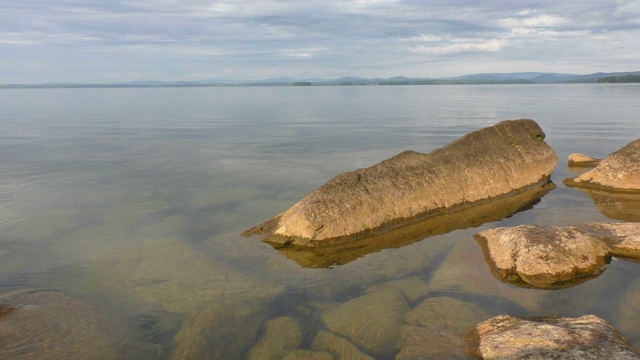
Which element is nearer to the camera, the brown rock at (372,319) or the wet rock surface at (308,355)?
the wet rock surface at (308,355)

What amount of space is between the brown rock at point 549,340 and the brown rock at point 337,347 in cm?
204

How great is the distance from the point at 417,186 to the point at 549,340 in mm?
9039

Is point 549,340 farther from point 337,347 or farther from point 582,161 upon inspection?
point 582,161

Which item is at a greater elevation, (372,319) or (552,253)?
(552,253)

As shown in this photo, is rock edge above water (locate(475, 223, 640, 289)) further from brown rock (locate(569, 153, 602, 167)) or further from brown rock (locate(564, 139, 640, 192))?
brown rock (locate(569, 153, 602, 167))

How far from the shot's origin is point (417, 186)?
15758 millimetres

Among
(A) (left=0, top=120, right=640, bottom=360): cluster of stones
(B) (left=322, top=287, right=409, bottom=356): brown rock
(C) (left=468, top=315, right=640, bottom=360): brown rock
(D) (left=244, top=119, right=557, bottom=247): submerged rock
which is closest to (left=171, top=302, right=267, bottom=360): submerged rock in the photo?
(A) (left=0, top=120, right=640, bottom=360): cluster of stones

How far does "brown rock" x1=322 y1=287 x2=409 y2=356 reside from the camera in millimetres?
8414

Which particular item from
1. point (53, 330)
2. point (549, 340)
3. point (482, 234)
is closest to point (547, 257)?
point (482, 234)

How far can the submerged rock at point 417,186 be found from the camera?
13703 millimetres

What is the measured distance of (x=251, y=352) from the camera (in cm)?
825

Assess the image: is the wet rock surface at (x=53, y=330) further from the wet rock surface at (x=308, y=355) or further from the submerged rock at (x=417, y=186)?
the submerged rock at (x=417, y=186)

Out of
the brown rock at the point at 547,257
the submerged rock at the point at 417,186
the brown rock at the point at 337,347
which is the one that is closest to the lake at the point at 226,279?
the brown rock at the point at 337,347

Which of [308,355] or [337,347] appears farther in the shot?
[337,347]
